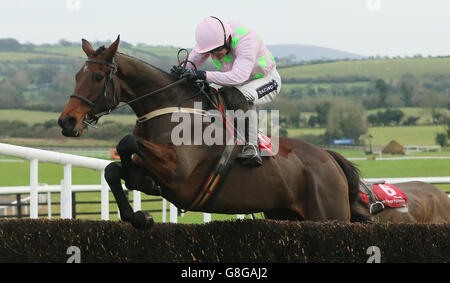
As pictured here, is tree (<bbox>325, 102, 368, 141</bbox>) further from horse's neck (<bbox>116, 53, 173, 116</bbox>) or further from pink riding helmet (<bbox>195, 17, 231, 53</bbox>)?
horse's neck (<bbox>116, 53, 173, 116</bbox>)

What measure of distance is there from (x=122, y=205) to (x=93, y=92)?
74cm

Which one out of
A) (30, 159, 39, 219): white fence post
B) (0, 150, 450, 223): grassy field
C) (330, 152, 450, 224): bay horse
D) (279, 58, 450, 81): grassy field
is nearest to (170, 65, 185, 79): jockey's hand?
(30, 159, 39, 219): white fence post

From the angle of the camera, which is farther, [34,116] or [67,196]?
[34,116]

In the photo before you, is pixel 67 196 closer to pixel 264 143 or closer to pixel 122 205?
pixel 122 205

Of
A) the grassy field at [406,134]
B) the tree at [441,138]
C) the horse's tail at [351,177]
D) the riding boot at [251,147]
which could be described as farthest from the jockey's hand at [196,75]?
the tree at [441,138]

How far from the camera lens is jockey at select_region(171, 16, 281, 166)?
4.65 meters

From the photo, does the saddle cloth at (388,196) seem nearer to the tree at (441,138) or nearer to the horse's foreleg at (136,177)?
the horse's foreleg at (136,177)

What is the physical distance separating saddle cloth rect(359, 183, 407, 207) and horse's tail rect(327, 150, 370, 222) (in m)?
0.14

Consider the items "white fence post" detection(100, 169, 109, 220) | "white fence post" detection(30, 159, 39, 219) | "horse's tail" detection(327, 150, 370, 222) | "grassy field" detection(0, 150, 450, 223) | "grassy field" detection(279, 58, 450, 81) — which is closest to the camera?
"horse's tail" detection(327, 150, 370, 222)

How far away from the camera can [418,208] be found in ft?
20.9

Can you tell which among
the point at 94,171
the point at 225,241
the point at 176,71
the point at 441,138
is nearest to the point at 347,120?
the point at 441,138

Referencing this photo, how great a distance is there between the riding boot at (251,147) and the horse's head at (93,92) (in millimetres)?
923

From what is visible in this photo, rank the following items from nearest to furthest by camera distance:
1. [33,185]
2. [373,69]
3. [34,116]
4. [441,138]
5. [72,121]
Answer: [72,121] < [33,185] < [34,116] < [441,138] < [373,69]
